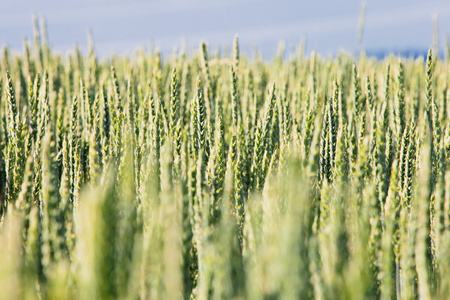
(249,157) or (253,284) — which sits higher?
(249,157)

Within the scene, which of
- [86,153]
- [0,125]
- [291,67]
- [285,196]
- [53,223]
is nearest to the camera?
[53,223]

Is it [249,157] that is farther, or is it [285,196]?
[249,157]

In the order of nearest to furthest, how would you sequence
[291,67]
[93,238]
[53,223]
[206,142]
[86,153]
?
[93,238], [53,223], [206,142], [86,153], [291,67]

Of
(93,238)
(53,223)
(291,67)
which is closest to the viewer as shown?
(93,238)

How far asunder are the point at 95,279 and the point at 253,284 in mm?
139

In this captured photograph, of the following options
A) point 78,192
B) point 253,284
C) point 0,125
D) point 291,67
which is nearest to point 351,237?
point 253,284

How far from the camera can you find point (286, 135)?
912 millimetres

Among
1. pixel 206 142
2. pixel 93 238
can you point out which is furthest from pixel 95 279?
pixel 206 142

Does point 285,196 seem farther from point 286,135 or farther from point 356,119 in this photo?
point 356,119

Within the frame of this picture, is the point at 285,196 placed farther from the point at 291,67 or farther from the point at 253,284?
the point at 291,67

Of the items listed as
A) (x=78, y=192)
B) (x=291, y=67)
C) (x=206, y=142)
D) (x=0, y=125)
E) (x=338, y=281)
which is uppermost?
(x=291, y=67)

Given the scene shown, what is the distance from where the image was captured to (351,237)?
1.81ft

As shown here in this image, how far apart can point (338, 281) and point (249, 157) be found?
1.88ft

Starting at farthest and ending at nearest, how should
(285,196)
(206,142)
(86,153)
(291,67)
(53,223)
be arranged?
(291,67) → (86,153) → (206,142) → (285,196) → (53,223)
